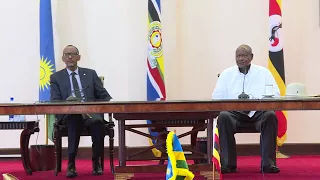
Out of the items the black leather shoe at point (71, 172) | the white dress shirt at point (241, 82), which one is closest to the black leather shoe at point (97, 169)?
the black leather shoe at point (71, 172)

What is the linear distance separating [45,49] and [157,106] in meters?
3.06

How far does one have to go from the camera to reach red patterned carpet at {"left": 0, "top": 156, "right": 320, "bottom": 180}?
4.59 meters

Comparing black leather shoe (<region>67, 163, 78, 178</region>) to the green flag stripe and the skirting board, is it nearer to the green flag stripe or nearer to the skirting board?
the skirting board

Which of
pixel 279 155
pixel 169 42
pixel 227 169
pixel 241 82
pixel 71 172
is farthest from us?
pixel 169 42

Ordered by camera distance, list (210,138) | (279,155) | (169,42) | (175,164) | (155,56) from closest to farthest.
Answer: (175,164) < (210,138) < (155,56) < (279,155) < (169,42)

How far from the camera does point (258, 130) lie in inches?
195

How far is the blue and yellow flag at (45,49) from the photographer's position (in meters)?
6.31

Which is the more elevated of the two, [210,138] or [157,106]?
[157,106]

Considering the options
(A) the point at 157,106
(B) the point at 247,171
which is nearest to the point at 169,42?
(B) the point at 247,171

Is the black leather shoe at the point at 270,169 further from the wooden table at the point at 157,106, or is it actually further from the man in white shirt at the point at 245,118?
the wooden table at the point at 157,106

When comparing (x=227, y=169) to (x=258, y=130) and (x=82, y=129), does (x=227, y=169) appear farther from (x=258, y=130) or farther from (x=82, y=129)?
(x=82, y=129)

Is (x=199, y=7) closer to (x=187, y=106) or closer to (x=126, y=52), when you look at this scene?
(x=126, y=52)

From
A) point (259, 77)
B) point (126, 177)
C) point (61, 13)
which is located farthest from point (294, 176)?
point (61, 13)

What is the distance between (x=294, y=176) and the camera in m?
4.59
